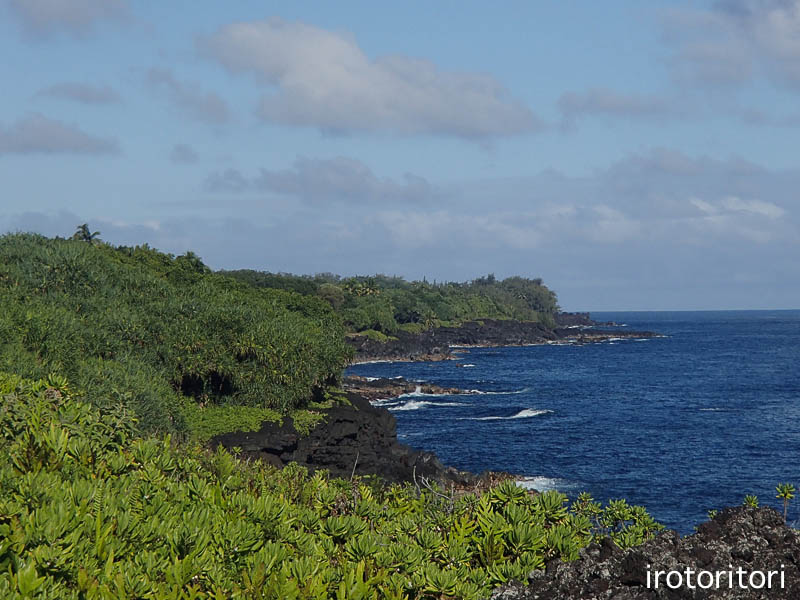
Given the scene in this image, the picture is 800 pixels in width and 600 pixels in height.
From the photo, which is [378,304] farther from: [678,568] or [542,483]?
[678,568]

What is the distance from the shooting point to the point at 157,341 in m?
42.1

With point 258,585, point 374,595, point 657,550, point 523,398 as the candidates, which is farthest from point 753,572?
point 523,398

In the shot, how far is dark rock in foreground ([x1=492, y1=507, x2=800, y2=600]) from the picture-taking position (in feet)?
27.0

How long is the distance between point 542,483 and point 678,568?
3814 centimetres

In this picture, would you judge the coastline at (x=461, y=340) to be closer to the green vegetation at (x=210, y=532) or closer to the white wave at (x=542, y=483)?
the white wave at (x=542, y=483)

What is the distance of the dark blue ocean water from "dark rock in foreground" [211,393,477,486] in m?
6.32

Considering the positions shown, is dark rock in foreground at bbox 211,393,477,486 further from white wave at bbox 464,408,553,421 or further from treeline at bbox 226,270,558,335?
treeline at bbox 226,270,558,335

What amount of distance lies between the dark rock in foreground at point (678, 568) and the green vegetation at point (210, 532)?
0.45 m

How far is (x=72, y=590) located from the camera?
6633mm

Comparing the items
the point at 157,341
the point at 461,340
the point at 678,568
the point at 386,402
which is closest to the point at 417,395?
the point at 386,402

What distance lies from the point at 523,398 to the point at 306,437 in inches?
1760

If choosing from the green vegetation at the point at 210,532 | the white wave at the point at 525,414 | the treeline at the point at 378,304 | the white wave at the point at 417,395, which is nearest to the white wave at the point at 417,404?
the white wave at the point at 417,395

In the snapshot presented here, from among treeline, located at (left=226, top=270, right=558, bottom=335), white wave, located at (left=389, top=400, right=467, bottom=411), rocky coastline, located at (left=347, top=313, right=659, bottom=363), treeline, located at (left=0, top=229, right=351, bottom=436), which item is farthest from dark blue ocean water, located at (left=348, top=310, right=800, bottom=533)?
treeline, located at (left=226, top=270, right=558, bottom=335)

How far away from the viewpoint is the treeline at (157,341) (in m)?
33.9
